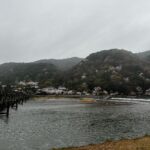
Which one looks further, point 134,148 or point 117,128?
point 117,128

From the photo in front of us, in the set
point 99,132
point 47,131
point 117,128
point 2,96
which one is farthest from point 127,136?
point 2,96

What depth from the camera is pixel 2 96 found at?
107 m

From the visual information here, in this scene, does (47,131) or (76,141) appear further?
(47,131)

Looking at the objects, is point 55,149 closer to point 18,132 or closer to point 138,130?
point 18,132

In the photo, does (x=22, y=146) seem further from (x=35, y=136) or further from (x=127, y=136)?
(x=127, y=136)

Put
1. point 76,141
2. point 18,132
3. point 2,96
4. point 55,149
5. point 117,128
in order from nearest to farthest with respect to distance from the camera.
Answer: point 55,149 → point 76,141 → point 18,132 → point 117,128 → point 2,96

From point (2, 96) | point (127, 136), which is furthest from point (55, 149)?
point (2, 96)

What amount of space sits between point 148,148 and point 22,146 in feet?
59.3

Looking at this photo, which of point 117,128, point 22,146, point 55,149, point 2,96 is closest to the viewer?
point 55,149

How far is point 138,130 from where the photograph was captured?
58438mm

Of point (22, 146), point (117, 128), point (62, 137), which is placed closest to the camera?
point (22, 146)

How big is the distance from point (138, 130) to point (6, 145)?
27.6 metres

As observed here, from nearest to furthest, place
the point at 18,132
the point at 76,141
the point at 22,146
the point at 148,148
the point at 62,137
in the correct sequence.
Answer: the point at 148,148 → the point at 22,146 → the point at 76,141 → the point at 62,137 → the point at 18,132

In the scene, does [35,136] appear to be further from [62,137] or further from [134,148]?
[134,148]
